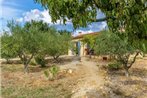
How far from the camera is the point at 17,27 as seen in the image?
1318 inches

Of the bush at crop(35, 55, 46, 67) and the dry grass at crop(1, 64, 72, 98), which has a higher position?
the bush at crop(35, 55, 46, 67)

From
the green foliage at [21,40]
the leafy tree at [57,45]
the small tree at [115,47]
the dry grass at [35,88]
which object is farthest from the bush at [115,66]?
the leafy tree at [57,45]

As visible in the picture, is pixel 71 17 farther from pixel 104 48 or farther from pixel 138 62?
pixel 138 62

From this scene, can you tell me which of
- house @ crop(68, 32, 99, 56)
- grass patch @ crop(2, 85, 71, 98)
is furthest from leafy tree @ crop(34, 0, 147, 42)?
house @ crop(68, 32, 99, 56)

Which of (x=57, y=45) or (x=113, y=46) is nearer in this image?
(x=113, y=46)

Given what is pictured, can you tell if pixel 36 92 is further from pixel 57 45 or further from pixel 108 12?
pixel 57 45

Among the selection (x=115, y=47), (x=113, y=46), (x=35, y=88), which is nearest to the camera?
(x=35, y=88)

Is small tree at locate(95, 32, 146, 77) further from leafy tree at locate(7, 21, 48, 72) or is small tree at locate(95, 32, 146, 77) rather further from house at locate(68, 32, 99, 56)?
house at locate(68, 32, 99, 56)

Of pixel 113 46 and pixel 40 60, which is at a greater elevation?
pixel 113 46

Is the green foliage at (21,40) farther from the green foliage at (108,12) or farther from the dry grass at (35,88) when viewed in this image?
the green foliage at (108,12)

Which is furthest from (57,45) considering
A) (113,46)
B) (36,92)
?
(36,92)

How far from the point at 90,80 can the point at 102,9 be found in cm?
1549

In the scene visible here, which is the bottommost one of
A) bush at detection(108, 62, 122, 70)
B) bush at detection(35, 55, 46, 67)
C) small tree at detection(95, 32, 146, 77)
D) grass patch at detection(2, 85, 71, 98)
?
grass patch at detection(2, 85, 71, 98)

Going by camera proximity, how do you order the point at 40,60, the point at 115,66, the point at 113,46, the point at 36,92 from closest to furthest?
the point at 36,92
the point at 113,46
the point at 115,66
the point at 40,60
